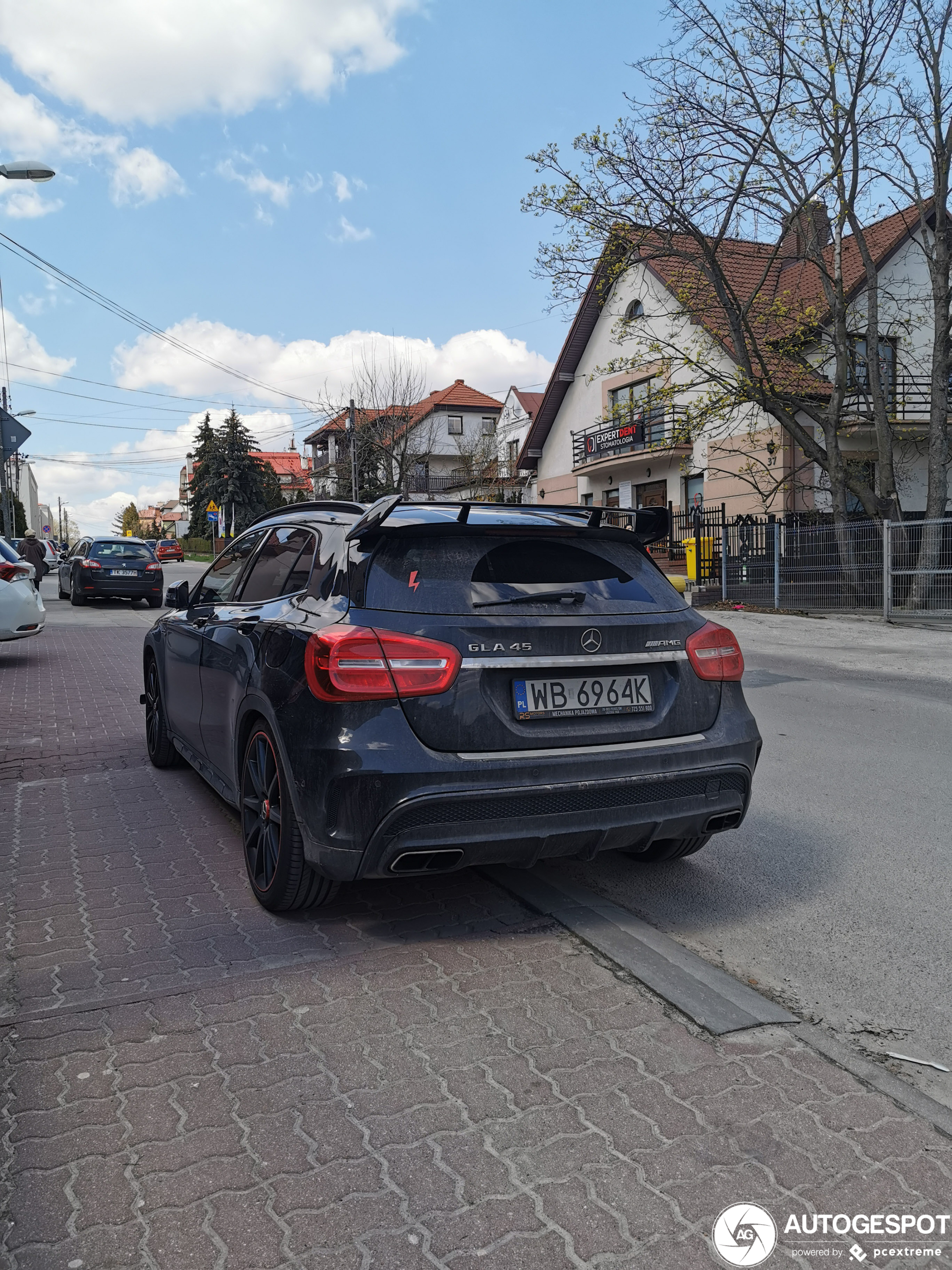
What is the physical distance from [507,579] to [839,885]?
2009mm

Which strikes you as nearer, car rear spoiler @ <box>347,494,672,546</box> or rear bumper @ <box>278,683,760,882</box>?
rear bumper @ <box>278,683,760,882</box>

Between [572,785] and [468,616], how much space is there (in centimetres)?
67

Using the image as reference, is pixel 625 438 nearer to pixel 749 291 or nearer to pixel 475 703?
pixel 749 291

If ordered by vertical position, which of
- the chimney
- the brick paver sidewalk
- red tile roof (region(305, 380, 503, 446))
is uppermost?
red tile roof (region(305, 380, 503, 446))

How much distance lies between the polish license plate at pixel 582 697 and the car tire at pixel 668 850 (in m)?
0.92

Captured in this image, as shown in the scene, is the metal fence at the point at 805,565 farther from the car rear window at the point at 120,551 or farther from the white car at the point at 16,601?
the white car at the point at 16,601

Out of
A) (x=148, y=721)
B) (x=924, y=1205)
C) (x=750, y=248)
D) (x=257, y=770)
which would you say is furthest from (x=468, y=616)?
(x=750, y=248)

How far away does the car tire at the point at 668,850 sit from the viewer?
429 centimetres

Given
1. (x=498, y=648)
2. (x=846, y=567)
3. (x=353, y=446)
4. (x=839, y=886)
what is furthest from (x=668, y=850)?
(x=353, y=446)

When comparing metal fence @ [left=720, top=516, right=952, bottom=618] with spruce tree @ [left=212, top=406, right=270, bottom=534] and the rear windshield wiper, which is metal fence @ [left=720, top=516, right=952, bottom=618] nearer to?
the rear windshield wiper

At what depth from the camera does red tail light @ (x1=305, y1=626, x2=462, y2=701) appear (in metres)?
3.25

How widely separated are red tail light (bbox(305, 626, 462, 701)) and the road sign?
11598mm

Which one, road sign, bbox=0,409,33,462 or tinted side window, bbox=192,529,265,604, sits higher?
road sign, bbox=0,409,33,462

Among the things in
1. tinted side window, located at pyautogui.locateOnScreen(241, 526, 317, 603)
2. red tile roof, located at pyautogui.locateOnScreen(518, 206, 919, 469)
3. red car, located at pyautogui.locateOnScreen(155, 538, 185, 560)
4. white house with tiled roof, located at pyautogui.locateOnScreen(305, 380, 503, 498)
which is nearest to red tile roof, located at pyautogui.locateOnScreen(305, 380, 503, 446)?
white house with tiled roof, located at pyautogui.locateOnScreen(305, 380, 503, 498)
